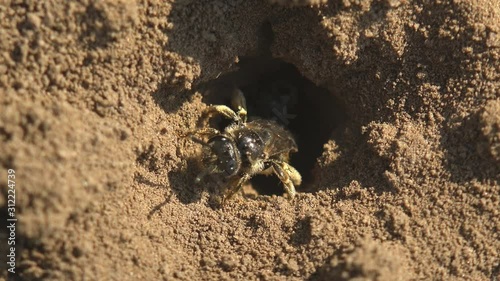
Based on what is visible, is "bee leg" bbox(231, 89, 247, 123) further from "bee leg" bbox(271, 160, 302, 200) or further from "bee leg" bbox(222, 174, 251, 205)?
"bee leg" bbox(222, 174, 251, 205)

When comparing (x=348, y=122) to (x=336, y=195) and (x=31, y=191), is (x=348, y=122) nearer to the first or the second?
(x=336, y=195)

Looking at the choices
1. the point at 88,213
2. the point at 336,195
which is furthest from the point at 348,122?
the point at 88,213

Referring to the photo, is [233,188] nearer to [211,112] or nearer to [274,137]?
[211,112]

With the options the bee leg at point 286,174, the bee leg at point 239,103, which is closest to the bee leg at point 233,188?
the bee leg at point 286,174

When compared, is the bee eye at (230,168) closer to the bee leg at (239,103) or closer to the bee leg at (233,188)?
the bee leg at (233,188)

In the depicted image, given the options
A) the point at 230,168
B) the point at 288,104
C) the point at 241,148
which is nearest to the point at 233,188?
the point at 230,168
